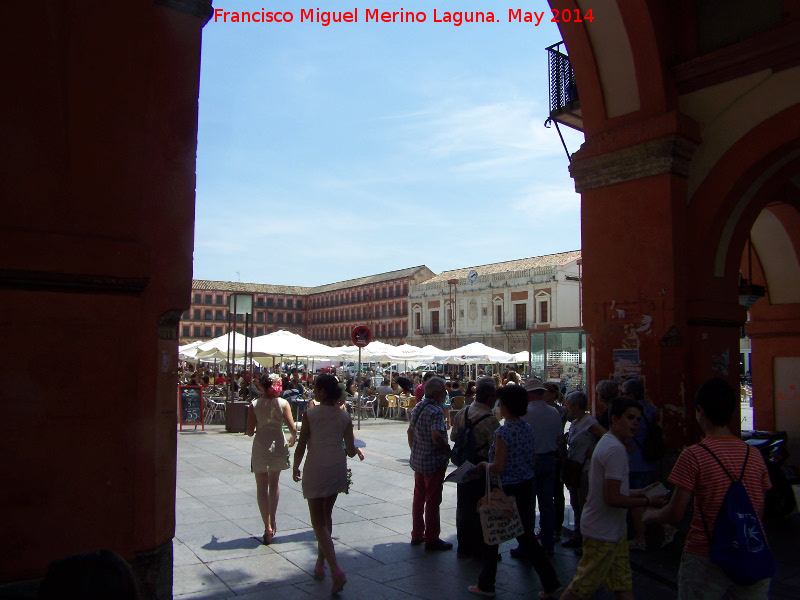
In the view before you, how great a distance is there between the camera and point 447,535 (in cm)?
603

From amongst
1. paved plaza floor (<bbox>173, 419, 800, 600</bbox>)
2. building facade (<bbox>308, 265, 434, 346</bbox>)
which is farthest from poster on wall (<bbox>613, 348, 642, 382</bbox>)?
building facade (<bbox>308, 265, 434, 346</bbox>)

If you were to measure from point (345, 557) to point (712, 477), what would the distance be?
3.35m

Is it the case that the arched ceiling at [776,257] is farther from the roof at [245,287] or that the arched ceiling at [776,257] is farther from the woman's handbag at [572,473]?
the roof at [245,287]

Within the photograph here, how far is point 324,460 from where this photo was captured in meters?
4.74

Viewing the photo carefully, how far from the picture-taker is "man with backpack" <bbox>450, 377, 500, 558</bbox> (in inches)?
202

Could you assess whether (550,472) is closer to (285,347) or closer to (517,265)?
(285,347)

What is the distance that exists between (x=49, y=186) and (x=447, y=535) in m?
4.49

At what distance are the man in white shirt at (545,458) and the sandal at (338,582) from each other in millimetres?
1679

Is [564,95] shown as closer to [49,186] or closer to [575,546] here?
[575,546]

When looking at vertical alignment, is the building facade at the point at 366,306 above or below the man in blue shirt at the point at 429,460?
above

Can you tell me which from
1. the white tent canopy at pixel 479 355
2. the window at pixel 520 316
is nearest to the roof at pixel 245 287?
the window at pixel 520 316

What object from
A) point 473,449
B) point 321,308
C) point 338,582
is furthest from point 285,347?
point 321,308

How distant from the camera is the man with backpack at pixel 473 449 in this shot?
202 inches

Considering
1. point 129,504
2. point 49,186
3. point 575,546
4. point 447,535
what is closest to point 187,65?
point 49,186
